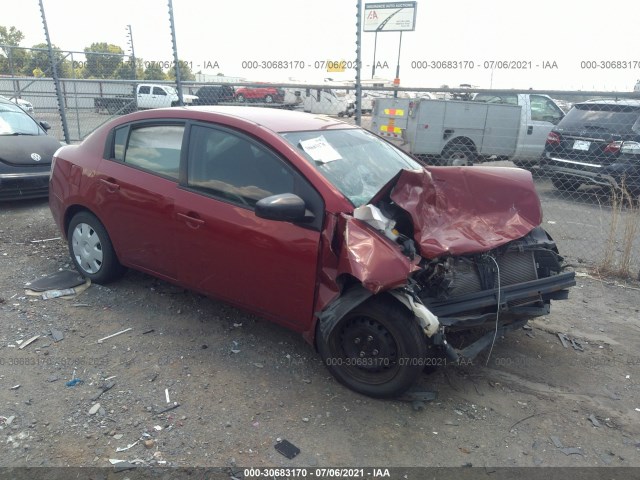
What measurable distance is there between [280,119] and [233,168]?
1.97 ft

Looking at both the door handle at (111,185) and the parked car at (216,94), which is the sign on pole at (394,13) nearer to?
the parked car at (216,94)

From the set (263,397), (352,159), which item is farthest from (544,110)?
(263,397)

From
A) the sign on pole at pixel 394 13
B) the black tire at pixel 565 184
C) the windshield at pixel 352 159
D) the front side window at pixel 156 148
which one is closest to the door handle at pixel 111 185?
the front side window at pixel 156 148

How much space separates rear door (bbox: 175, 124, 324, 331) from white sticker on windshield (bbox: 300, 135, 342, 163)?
0.23 meters

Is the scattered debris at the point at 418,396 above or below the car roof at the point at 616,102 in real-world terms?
below

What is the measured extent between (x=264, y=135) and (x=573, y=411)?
8.94ft

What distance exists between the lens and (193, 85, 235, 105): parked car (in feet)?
29.2

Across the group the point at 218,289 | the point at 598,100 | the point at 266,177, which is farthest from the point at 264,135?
the point at 598,100

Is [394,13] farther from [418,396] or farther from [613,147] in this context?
[418,396]

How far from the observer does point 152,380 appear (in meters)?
3.31

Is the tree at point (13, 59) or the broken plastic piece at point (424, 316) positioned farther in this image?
the tree at point (13, 59)

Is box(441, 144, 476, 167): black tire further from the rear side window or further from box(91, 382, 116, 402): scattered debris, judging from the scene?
box(91, 382, 116, 402): scattered debris

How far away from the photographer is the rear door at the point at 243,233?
127 inches

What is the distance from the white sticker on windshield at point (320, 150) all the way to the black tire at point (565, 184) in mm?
7432
